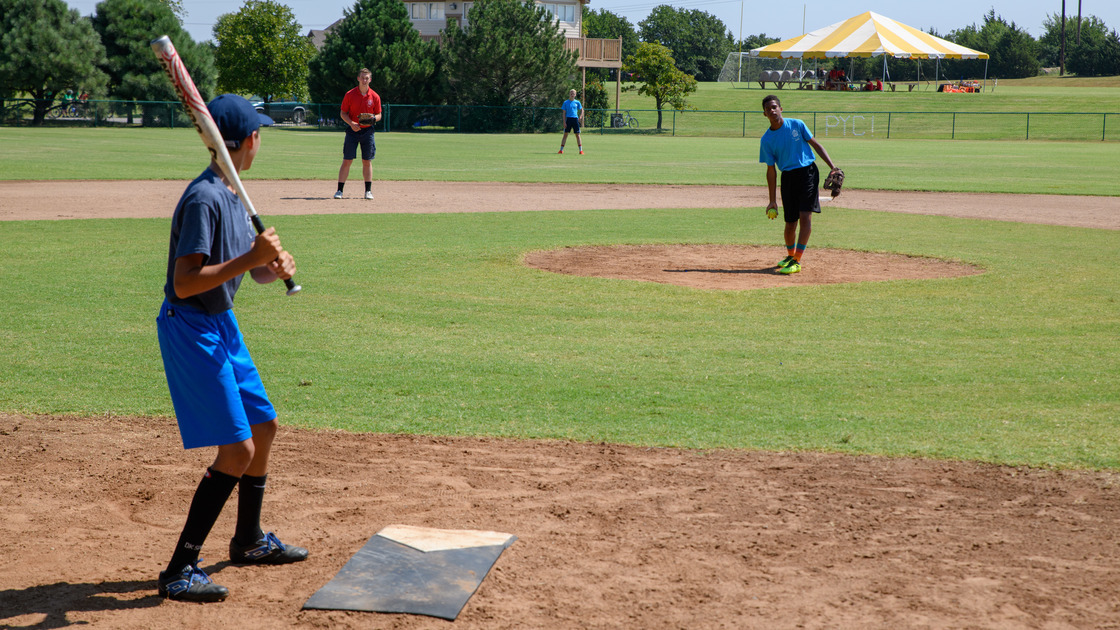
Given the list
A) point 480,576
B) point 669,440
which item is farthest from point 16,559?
point 669,440

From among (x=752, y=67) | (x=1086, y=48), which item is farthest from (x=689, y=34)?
(x=1086, y=48)

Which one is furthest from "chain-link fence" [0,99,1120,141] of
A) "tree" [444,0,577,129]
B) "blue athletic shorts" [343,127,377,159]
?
"blue athletic shorts" [343,127,377,159]

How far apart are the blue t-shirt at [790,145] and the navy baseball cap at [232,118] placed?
8.27 metres

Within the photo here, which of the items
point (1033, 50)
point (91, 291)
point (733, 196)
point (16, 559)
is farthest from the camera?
point (1033, 50)

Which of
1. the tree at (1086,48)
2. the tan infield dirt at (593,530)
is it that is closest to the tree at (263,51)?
the tan infield dirt at (593,530)

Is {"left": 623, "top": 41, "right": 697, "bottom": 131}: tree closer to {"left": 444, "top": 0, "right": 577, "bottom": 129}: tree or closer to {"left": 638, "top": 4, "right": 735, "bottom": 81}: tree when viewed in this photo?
{"left": 444, "top": 0, "right": 577, "bottom": 129}: tree

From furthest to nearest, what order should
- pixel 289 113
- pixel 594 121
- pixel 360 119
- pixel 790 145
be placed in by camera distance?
pixel 289 113, pixel 594 121, pixel 360 119, pixel 790 145

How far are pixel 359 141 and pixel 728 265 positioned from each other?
894 centimetres

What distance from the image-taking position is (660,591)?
3.92 meters

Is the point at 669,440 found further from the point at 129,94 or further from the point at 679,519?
the point at 129,94

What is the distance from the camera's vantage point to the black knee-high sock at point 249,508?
4.20 metres

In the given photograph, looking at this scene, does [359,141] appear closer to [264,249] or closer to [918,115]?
[264,249]

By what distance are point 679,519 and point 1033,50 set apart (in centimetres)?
11660

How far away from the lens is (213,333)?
12.4 ft
